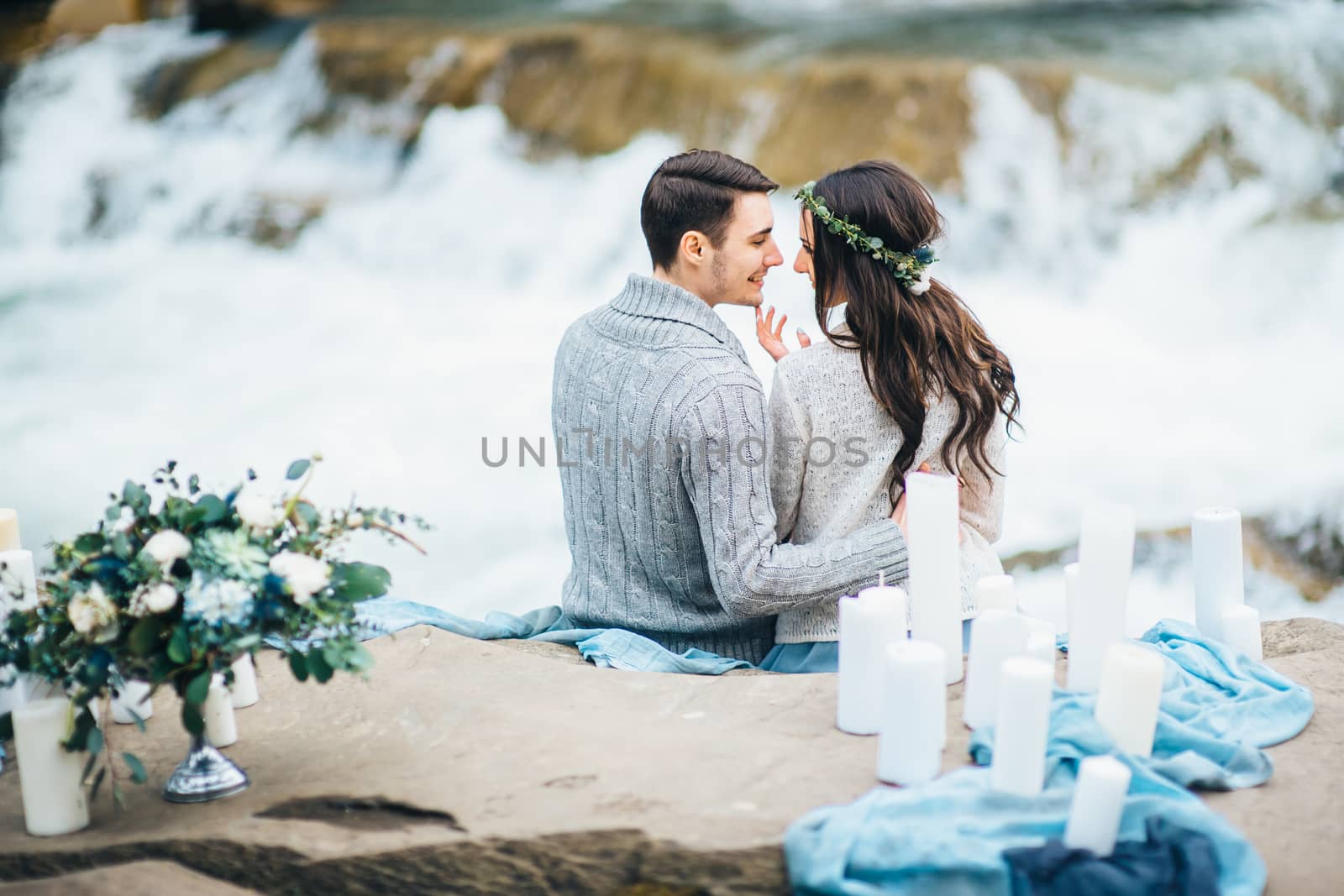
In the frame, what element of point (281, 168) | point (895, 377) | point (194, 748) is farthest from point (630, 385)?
point (281, 168)

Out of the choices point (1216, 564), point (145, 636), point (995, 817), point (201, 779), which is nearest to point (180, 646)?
point (145, 636)

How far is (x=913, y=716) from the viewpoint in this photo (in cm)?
185

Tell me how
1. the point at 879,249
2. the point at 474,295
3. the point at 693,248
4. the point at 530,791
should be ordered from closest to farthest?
the point at 530,791 → the point at 879,249 → the point at 693,248 → the point at 474,295

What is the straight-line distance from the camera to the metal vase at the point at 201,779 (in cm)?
197

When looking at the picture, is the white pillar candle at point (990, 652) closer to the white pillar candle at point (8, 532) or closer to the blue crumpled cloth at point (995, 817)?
the blue crumpled cloth at point (995, 817)

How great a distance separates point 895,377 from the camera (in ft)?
7.95

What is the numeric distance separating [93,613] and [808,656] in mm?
1307

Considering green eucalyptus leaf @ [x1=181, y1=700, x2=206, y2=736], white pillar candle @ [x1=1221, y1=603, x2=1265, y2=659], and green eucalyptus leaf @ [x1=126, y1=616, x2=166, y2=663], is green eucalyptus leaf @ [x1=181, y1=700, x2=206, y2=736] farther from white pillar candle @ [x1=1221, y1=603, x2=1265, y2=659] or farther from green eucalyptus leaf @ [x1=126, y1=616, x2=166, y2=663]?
white pillar candle @ [x1=1221, y1=603, x2=1265, y2=659]

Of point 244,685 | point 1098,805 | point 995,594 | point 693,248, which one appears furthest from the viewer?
point 693,248

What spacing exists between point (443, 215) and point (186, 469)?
97.0 inches

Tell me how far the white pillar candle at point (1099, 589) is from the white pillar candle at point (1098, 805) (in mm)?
374

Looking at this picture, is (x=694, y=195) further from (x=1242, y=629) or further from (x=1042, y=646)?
(x=1242, y=629)

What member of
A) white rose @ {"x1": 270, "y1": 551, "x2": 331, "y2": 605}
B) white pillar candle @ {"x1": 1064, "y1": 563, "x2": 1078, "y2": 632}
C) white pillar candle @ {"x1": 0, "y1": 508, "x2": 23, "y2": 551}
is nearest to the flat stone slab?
white pillar candle @ {"x1": 1064, "y1": 563, "x2": 1078, "y2": 632}

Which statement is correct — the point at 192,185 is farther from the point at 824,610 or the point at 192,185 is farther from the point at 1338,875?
the point at 1338,875
